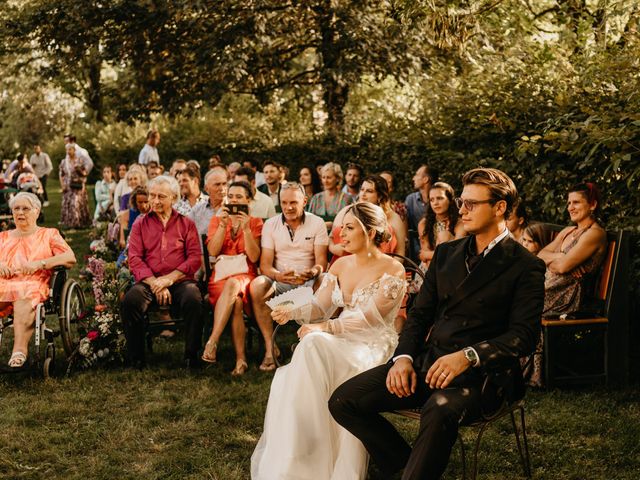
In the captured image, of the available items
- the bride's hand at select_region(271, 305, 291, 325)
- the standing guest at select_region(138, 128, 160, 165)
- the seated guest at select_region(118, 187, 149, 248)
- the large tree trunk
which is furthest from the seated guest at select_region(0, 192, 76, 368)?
the standing guest at select_region(138, 128, 160, 165)

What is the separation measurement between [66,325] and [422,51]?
1044cm

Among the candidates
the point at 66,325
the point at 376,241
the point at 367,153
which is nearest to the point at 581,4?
the point at 367,153

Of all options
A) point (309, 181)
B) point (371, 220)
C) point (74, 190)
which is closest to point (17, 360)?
point (371, 220)

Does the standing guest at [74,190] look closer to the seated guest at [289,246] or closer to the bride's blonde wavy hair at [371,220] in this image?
the seated guest at [289,246]

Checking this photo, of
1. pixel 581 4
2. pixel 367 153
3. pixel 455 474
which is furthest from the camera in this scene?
pixel 367 153

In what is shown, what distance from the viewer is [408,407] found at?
3.53 meters

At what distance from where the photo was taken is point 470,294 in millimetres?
3371

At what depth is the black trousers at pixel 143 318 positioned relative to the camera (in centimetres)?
589

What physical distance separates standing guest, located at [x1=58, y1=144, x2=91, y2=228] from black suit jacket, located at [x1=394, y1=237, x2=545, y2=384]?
1334cm

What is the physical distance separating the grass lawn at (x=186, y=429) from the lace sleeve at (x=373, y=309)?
81cm

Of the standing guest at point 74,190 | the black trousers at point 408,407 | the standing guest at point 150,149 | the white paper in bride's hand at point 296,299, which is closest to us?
the black trousers at point 408,407

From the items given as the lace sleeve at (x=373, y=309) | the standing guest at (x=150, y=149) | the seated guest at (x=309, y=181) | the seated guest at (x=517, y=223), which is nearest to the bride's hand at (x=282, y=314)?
the lace sleeve at (x=373, y=309)

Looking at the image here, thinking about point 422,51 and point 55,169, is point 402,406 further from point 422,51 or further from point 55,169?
point 55,169

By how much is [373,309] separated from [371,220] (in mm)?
511
